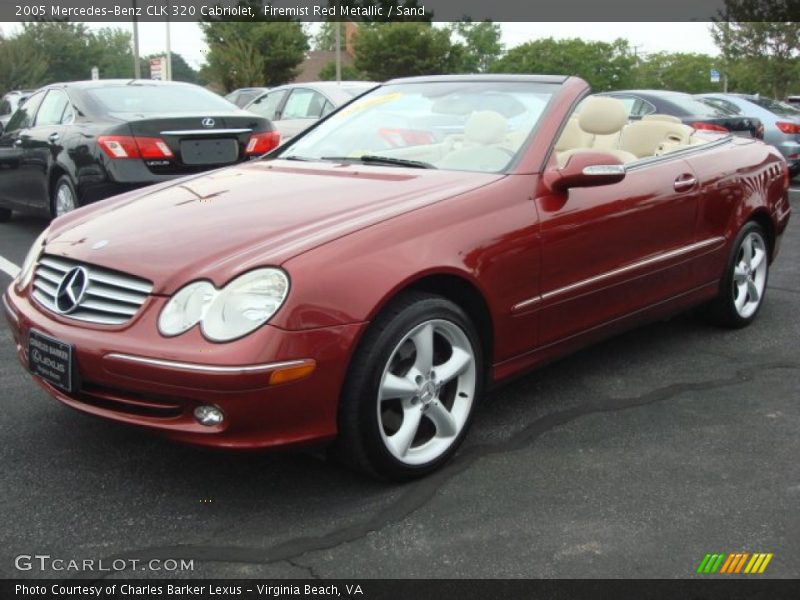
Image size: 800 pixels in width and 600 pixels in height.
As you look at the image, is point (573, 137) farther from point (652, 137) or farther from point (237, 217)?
point (237, 217)

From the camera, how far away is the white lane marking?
6.67m

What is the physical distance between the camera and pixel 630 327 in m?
4.14

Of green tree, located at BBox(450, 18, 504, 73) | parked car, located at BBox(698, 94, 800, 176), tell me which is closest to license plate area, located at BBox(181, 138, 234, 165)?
parked car, located at BBox(698, 94, 800, 176)

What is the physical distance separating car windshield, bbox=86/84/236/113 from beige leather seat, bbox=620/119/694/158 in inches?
157

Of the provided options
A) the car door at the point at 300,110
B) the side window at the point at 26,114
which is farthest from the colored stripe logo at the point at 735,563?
the car door at the point at 300,110

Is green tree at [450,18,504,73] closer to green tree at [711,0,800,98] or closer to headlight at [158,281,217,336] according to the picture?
green tree at [711,0,800,98]

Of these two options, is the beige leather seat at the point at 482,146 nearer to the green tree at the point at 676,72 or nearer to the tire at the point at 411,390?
the tire at the point at 411,390

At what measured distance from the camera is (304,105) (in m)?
11.6

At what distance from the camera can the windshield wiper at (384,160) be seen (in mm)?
3770

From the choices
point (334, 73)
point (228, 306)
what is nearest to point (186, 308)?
point (228, 306)

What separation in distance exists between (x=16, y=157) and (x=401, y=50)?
1582 inches
